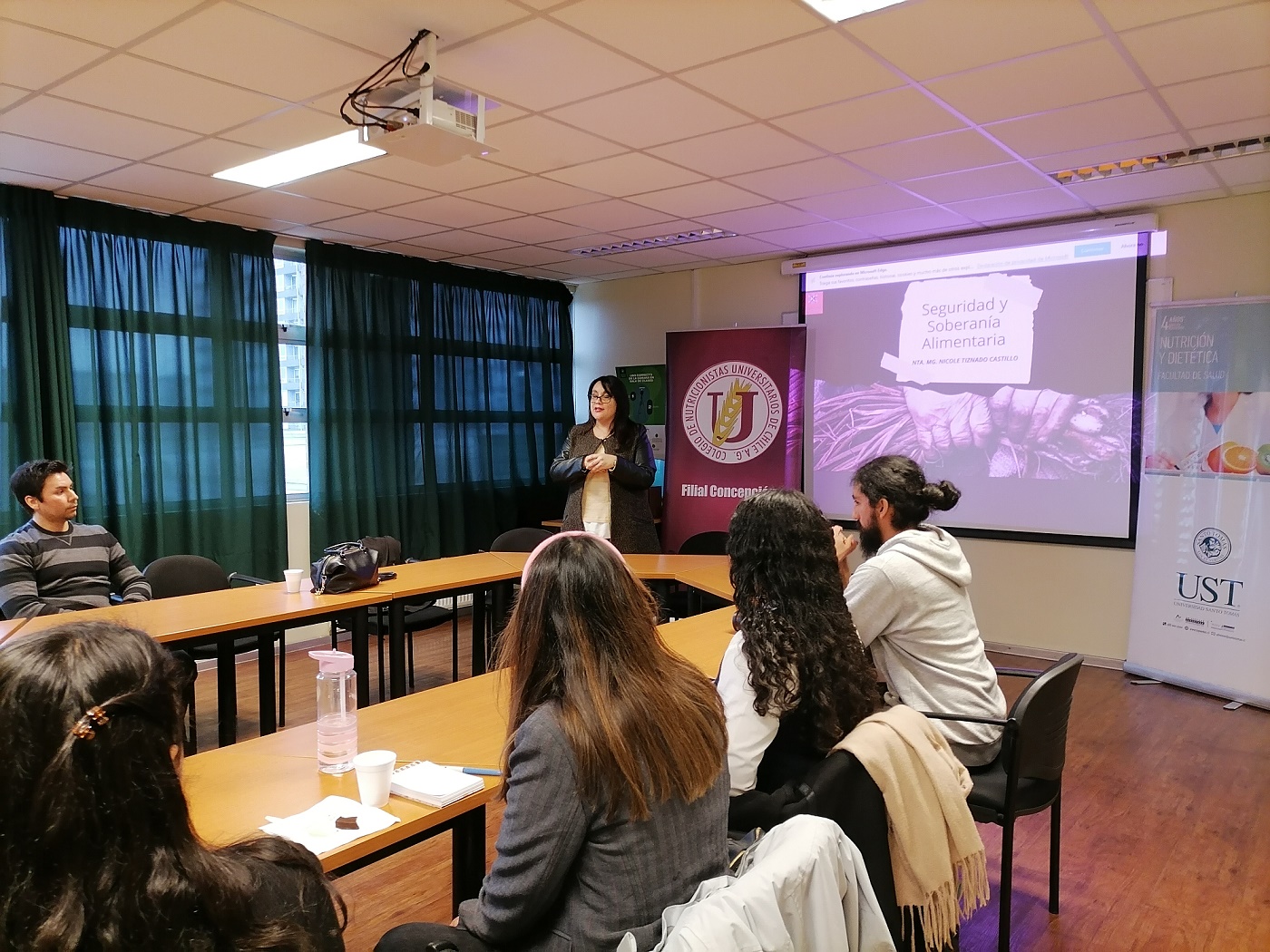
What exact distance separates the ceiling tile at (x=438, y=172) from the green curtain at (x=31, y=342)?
5.92ft

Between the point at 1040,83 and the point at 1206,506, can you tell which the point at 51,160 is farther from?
the point at 1206,506

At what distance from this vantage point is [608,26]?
2.57 m

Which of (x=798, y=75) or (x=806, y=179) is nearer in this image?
(x=798, y=75)

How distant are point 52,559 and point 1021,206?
16.5 feet

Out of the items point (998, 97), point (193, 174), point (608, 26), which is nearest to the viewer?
point (608, 26)

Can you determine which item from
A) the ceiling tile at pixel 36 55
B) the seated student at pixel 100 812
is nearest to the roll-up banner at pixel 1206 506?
the seated student at pixel 100 812

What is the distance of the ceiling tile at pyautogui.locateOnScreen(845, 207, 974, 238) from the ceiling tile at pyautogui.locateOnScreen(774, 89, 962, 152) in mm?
1350

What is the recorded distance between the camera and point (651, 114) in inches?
130

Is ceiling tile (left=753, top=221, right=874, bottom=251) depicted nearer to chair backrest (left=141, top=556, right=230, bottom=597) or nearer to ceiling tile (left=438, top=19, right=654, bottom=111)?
ceiling tile (left=438, top=19, right=654, bottom=111)

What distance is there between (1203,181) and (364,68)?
13.1 ft

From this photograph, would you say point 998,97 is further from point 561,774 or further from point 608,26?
point 561,774

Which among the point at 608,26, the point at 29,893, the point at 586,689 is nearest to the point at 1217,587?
the point at 608,26

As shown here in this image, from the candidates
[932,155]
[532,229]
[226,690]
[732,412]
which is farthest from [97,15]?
[732,412]

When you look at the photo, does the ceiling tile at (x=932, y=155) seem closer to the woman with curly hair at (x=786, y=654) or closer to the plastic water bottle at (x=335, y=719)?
the woman with curly hair at (x=786, y=654)
